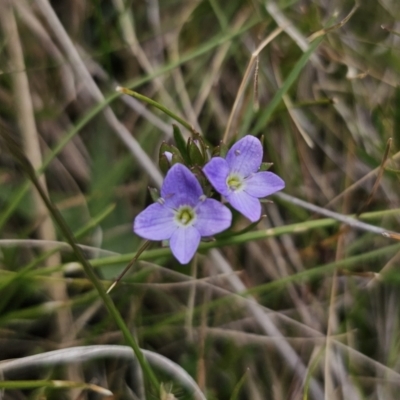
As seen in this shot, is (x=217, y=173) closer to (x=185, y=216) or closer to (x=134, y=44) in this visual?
(x=185, y=216)

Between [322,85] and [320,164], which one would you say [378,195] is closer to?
[320,164]

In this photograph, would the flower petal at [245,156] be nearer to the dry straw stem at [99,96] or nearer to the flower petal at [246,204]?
the flower petal at [246,204]

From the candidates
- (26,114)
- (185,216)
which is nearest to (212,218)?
(185,216)

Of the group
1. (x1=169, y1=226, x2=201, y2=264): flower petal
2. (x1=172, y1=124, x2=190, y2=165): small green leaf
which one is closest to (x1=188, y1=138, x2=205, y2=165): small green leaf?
(x1=172, y1=124, x2=190, y2=165): small green leaf

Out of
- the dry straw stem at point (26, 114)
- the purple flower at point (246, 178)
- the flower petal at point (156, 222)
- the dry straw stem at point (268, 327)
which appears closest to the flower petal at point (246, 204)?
the purple flower at point (246, 178)

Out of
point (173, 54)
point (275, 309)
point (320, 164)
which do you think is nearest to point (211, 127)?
point (173, 54)

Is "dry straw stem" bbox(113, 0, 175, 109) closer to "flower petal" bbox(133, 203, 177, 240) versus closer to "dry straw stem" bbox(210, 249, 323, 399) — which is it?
"dry straw stem" bbox(210, 249, 323, 399)

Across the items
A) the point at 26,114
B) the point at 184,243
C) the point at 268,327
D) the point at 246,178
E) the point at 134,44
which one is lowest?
the point at 268,327

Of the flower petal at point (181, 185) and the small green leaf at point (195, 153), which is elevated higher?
the small green leaf at point (195, 153)
